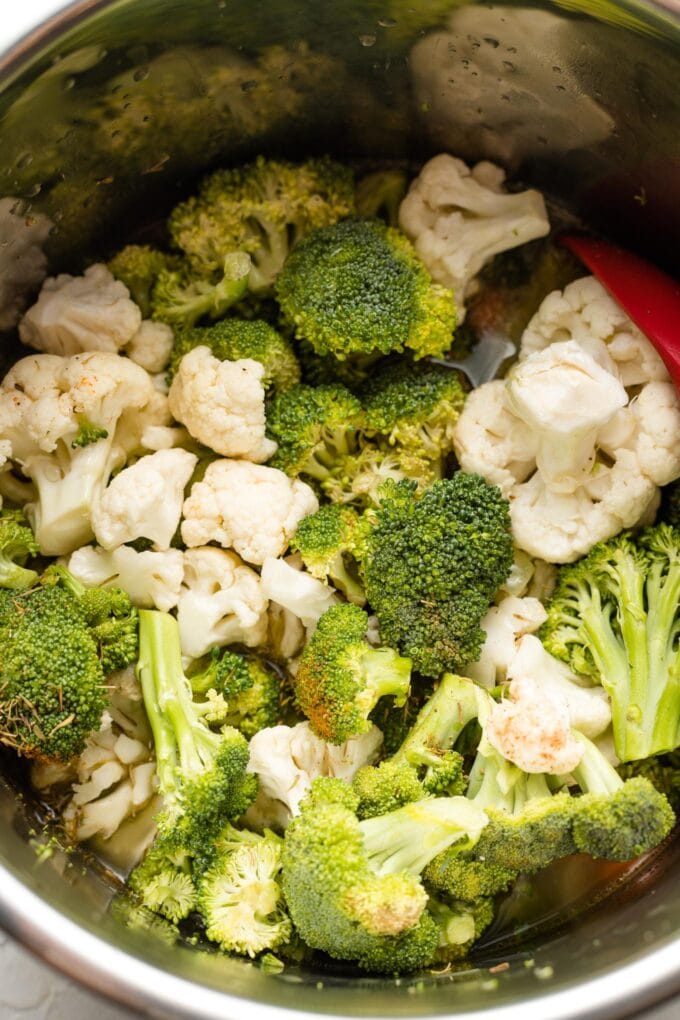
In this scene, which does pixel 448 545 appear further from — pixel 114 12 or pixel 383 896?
pixel 114 12

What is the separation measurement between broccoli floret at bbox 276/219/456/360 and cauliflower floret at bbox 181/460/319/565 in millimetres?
258

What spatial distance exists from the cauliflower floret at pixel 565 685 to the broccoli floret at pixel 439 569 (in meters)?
0.08

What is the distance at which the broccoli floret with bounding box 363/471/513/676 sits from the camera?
1607mm

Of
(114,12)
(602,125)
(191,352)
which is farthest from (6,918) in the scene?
(602,125)

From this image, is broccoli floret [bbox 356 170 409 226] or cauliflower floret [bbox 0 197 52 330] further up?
cauliflower floret [bbox 0 197 52 330]

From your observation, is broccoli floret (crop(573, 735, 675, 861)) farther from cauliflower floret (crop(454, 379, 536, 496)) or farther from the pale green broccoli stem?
cauliflower floret (crop(454, 379, 536, 496))

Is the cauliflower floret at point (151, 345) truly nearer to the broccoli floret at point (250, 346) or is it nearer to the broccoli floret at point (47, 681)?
the broccoli floret at point (250, 346)

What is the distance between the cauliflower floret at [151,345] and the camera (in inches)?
70.3

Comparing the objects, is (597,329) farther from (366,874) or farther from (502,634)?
(366,874)

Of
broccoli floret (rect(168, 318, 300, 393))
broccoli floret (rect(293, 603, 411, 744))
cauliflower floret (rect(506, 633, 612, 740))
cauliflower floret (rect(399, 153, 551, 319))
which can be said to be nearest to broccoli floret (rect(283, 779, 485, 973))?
broccoli floret (rect(293, 603, 411, 744))

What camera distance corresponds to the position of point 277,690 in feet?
5.70

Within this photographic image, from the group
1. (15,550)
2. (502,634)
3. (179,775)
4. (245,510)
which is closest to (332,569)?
(245,510)


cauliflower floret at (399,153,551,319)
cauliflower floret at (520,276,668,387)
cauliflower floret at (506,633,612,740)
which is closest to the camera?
cauliflower floret at (506,633,612,740)

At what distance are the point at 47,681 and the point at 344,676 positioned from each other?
47cm
